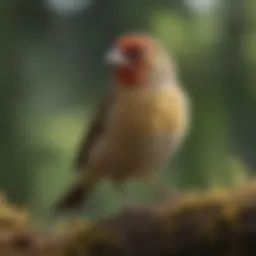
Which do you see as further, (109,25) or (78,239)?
(109,25)

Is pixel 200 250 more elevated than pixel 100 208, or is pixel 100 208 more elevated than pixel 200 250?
pixel 100 208

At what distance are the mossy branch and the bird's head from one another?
0.47 feet

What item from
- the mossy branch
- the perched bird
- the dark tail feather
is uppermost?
the perched bird

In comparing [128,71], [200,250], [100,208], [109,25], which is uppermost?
[109,25]

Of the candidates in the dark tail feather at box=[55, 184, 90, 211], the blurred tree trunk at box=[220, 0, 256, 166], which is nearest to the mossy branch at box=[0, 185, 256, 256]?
the dark tail feather at box=[55, 184, 90, 211]

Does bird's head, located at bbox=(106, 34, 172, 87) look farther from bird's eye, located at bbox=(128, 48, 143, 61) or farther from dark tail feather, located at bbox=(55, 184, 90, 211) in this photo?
dark tail feather, located at bbox=(55, 184, 90, 211)

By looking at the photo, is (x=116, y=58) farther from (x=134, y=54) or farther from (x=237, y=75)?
(x=237, y=75)

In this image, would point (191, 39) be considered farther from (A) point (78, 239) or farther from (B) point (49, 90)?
(A) point (78, 239)

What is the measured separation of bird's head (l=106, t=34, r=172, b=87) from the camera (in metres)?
1.11

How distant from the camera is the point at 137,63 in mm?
1109

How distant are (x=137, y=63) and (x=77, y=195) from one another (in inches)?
6.8

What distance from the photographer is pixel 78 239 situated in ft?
3.57

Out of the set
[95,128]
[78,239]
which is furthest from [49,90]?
[78,239]

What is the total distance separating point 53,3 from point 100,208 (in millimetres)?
279
